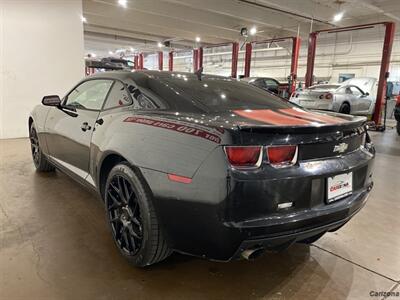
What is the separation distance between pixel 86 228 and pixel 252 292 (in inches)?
53.7

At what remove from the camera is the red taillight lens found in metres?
1.40

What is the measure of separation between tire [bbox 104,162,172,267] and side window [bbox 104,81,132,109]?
471 millimetres

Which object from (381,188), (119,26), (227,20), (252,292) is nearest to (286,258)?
(252,292)

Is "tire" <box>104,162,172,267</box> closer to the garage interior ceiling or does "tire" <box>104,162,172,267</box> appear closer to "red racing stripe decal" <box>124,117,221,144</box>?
"red racing stripe decal" <box>124,117,221,144</box>

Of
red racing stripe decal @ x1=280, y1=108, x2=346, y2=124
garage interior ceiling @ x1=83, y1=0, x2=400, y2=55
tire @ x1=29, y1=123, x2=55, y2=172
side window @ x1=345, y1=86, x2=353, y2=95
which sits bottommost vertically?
tire @ x1=29, y1=123, x2=55, y2=172

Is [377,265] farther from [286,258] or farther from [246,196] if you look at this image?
[246,196]

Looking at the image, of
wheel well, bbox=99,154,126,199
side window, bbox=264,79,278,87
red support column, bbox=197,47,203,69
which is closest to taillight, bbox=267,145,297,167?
wheel well, bbox=99,154,126,199

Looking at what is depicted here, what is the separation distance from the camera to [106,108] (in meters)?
2.29

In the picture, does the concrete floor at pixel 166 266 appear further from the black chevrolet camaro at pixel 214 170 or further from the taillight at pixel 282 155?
the taillight at pixel 282 155

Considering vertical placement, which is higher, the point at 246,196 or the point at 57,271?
the point at 246,196

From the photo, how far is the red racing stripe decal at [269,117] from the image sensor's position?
65.2 inches

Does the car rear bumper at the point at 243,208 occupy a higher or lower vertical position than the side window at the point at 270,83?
lower

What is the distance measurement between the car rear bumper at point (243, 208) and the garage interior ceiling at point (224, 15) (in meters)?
8.63

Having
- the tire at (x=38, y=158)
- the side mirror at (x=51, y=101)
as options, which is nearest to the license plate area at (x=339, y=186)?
the side mirror at (x=51, y=101)
